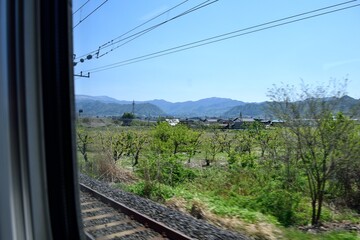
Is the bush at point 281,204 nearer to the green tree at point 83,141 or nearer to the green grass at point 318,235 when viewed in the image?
the green grass at point 318,235

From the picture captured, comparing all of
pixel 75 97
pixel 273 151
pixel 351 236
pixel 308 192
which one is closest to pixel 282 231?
pixel 308 192

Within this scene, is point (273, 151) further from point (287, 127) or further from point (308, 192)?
point (308, 192)

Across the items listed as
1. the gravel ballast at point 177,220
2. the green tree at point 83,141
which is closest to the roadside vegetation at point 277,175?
the green tree at point 83,141

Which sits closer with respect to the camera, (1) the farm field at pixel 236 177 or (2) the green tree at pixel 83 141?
(2) the green tree at pixel 83 141

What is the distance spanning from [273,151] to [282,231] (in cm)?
164

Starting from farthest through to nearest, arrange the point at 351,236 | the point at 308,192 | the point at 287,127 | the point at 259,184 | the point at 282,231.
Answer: the point at 259,184, the point at 287,127, the point at 308,192, the point at 282,231, the point at 351,236

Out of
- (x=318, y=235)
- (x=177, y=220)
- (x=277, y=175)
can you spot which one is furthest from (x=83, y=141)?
(x=277, y=175)

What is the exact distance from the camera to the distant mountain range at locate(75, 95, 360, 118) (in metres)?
1.81

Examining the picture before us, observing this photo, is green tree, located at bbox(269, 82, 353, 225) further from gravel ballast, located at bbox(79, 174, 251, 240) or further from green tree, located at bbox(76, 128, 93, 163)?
green tree, located at bbox(76, 128, 93, 163)

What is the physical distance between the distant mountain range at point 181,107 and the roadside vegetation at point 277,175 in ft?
0.32

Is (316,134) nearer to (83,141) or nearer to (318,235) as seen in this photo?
(318,235)

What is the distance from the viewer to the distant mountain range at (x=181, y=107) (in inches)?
71.1

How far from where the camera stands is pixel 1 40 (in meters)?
1.13

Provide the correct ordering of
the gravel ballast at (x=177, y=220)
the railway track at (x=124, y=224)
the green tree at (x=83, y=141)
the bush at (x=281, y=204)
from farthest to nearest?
the bush at (x=281, y=204), the gravel ballast at (x=177, y=220), the railway track at (x=124, y=224), the green tree at (x=83, y=141)
